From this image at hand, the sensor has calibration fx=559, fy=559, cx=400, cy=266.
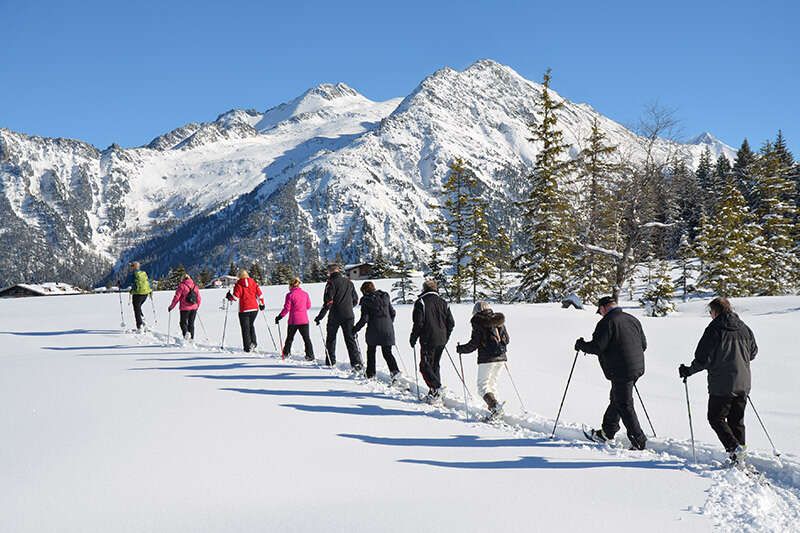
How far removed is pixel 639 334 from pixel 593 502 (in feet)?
8.45

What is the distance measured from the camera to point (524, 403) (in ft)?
34.1

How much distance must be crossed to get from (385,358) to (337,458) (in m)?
4.33

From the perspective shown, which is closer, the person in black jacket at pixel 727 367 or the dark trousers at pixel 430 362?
the person in black jacket at pixel 727 367

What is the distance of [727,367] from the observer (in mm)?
6156

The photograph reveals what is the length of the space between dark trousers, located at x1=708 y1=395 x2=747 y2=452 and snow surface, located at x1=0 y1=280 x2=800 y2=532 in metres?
0.31

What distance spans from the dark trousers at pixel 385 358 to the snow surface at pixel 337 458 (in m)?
0.52

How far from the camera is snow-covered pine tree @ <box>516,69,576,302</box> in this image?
28.0 meters

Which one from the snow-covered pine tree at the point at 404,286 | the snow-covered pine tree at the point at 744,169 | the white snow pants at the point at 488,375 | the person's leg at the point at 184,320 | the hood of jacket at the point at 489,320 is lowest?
the white snow pants at the point at 488,375

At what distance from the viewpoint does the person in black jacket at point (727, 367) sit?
20.2 feet

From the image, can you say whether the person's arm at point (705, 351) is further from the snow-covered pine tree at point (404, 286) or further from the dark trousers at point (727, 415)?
the snow-covered pine tree at point (404, 286)

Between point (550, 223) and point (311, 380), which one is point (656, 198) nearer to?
point (550, 223)

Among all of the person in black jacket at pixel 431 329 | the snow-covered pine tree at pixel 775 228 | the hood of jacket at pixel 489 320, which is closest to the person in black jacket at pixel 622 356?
the hood of jacket at pixel 489 320

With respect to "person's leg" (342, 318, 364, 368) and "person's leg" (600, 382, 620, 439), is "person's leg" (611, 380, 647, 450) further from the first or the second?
"person's leg" (342, 318, 364, 368)

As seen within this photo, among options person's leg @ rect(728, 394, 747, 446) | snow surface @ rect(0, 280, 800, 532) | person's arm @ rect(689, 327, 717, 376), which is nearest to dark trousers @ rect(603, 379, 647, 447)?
snow surface @ rect(0, 280, 800, 532)
